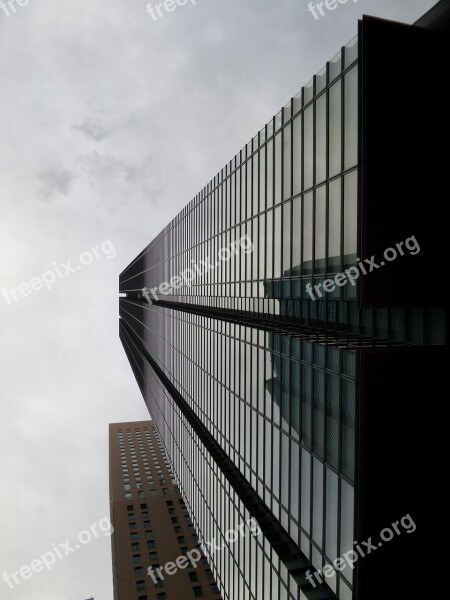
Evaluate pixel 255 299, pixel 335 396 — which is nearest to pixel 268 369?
pixel 255 299

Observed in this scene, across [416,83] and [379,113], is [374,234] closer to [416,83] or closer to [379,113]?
[379,113]

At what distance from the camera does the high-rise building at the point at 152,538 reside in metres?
59.2

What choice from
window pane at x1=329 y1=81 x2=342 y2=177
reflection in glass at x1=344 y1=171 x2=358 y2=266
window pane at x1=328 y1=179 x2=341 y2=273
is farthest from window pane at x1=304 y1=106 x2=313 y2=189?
reflection in glass at x1=344 y1=171 x2=358 y2=266

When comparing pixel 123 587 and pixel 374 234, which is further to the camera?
pixel 123 587

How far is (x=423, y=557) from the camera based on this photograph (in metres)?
15.8

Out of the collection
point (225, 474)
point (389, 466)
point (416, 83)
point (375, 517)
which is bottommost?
point (225, 474)

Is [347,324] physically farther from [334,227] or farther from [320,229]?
[320,229]

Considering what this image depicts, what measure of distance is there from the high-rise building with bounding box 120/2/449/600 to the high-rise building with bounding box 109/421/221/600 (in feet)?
110

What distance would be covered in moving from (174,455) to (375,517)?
50067 mm

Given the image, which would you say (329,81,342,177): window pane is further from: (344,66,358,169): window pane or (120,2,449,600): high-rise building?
(344,66,358,169): window pane

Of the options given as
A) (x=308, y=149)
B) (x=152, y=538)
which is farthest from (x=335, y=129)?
(x=152, y=538)

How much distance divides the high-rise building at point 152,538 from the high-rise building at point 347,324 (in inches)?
1322

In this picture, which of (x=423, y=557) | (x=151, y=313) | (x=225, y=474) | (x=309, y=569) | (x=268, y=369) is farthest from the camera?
(x=151, y=313)

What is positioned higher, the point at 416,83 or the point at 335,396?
the point at 416,83
